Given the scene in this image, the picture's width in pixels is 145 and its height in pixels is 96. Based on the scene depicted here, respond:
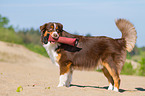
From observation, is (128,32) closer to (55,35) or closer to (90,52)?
(90,52)

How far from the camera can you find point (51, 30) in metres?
7.25

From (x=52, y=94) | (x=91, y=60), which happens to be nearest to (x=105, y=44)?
(x=91, y=60)

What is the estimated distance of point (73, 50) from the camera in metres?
7.68

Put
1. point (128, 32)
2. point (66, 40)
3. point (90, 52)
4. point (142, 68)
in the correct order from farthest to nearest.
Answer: point (142, 68) → point (128, 32) → point (90, 52) → point (66, 40)

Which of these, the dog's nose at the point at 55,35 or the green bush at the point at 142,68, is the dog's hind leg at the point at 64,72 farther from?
the green bush at the point at 142,68

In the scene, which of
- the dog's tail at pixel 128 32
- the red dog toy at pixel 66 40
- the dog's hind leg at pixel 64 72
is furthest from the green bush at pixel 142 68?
the dog's hind leg at pixel 64 72

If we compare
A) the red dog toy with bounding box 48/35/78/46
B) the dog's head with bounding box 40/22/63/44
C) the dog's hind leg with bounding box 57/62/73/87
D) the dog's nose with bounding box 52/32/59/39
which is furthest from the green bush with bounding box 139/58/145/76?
the dog's nose with bounding box 52/32/59/39

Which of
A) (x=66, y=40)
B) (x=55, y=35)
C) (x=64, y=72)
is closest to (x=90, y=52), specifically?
(x=66, y=40)

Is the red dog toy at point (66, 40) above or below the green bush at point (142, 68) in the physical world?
above

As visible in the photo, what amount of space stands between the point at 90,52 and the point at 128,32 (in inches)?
67.9

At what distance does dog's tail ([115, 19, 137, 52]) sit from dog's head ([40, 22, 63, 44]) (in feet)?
8.00

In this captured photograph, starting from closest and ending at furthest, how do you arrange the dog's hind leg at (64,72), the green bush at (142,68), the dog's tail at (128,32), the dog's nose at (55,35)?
the dog's nose at (55,35) < the dog's hind leg at (64,72) < the dog's tail at (128,32) < the green bush at (142,68)

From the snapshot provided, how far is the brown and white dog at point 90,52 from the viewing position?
24.2 feet

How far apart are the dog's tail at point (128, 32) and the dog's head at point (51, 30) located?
8.00 feet
